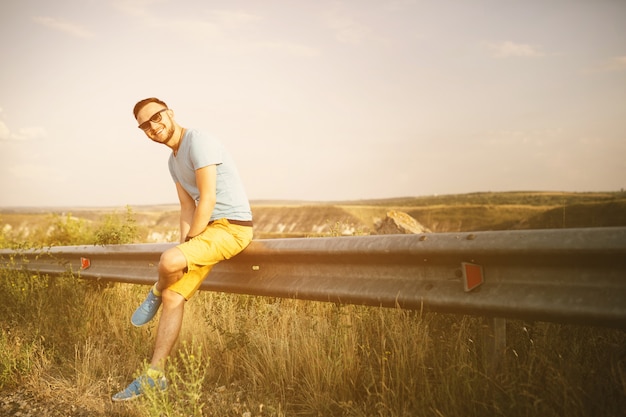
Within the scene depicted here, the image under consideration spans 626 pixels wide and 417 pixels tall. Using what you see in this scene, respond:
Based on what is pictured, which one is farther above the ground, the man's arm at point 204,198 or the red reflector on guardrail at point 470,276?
the man's arm at point 204,198

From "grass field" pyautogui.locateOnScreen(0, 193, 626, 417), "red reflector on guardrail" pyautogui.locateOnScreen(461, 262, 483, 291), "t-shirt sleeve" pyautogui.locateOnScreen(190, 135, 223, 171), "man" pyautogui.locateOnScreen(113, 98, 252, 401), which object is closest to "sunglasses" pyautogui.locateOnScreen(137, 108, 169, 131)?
"man" pyautogui.locateOnScreen(113, 98, 252, 401)

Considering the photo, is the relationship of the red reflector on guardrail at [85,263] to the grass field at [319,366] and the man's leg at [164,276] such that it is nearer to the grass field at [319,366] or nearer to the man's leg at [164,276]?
the grass field at [319,366]

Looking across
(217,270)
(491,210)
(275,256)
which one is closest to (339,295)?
(275,256)

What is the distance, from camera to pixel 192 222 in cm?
365

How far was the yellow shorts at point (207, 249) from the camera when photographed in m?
3.46

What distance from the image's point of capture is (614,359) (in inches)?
96.7

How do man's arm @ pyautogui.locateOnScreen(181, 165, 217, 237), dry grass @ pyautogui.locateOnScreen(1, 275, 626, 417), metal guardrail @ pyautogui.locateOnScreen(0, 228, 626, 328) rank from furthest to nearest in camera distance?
man's arm @ pyautogui.locateOnScreen(181, 165, 217, 237)
dry grass @ pyautogui.locateOnScreen(1, 275, 626, 417)
metal guardrail @ pyautogui.locateOnScreen(0, 228, 626, 328)

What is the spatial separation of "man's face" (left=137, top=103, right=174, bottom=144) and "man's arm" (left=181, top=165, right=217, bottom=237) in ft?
1.88

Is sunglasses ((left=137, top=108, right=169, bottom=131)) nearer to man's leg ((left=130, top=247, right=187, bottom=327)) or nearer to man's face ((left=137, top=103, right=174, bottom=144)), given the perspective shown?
man's face ((left=137, top=103, right=174, bottom=144))

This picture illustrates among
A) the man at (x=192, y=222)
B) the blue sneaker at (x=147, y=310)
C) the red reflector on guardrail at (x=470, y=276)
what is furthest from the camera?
the blue sneaker at (x=147, y=310)

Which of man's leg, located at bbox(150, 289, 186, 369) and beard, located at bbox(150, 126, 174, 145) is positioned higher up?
beard, located at bbox(150, 126, 174, 145)

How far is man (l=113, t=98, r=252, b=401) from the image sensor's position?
11.2 feet

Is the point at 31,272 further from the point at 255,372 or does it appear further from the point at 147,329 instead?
the point at 255,372

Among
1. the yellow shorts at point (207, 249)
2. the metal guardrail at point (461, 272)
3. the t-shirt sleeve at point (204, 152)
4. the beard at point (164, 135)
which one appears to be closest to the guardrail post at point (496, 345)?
the metal guardrail at point (461, 272)
